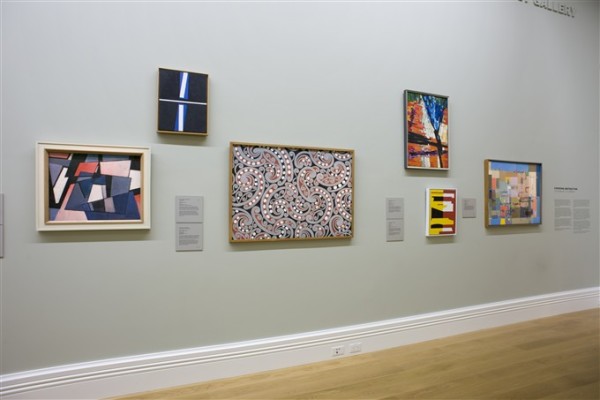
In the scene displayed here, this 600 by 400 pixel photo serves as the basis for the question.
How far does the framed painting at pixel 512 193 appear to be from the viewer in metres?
4.19

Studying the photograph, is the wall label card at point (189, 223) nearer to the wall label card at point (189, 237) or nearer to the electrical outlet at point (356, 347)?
the wall label card at point (189, 237)

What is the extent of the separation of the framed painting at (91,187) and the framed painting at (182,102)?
0.31 meters

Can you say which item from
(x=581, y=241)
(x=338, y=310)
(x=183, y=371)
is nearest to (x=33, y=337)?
(x=183, y=371)

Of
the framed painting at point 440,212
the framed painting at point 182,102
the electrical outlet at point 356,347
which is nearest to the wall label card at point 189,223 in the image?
the framed painting at point 182,102

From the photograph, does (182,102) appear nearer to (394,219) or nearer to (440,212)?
(394,219)

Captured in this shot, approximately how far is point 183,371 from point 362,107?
282cm

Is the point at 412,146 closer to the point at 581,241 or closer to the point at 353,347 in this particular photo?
the point at 353,347

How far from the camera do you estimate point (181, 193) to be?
284 centimetres

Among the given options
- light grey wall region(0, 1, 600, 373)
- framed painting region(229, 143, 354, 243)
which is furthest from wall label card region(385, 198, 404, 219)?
framed painting region(229, 143, 354, 243)

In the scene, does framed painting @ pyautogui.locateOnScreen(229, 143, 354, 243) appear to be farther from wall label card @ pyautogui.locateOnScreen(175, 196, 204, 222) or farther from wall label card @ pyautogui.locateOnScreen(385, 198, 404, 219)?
wall label card @ pyautogui.locateOnScreen(385, 198, 404, 219)

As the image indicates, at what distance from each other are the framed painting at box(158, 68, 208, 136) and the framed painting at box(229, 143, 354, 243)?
356 mm

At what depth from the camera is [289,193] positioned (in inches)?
124

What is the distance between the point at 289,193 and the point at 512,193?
2.98 m

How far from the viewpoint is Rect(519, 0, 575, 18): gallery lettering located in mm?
4617
